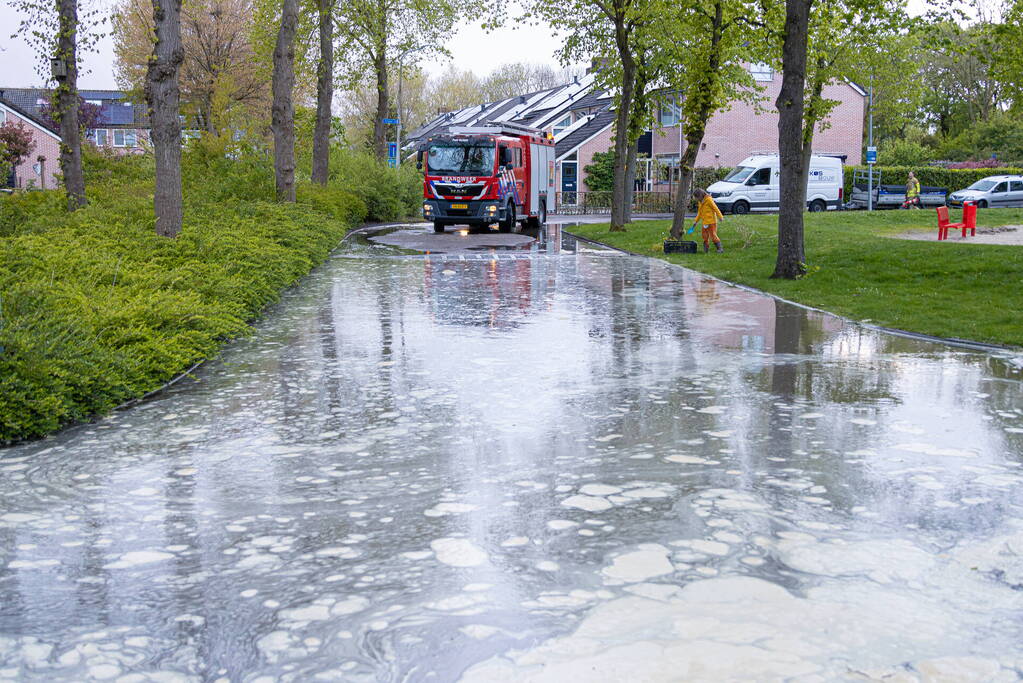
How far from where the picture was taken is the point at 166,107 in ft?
52.4

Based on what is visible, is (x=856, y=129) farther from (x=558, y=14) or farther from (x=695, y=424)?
(x=695, y=424)

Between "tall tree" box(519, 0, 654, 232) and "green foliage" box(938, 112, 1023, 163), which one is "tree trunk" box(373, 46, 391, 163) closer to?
"tall tree" box(519, 0, 654, 232)

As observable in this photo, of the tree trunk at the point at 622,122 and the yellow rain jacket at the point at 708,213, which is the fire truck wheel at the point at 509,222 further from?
the yellow rain jacket at the point at 708,213

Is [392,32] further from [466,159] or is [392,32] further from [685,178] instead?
[685,178]

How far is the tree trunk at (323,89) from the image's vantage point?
104 ft

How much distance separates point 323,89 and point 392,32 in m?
8.32

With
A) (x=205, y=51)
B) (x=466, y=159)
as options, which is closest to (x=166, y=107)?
(x=466, y=159)

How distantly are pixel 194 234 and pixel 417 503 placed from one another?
10189 millimetres

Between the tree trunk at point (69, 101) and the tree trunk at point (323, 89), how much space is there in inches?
423

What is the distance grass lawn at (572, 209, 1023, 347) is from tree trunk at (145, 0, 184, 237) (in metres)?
9.06

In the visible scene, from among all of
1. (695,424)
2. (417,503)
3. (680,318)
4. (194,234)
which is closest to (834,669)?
(417,503)

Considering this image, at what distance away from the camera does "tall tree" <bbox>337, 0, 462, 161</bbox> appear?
3653cm

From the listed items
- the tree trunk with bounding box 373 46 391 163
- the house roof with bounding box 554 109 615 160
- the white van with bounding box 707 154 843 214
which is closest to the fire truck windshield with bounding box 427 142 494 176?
the tree trunk with bounding box 373 46 391 163

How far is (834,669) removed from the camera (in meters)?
3.84
